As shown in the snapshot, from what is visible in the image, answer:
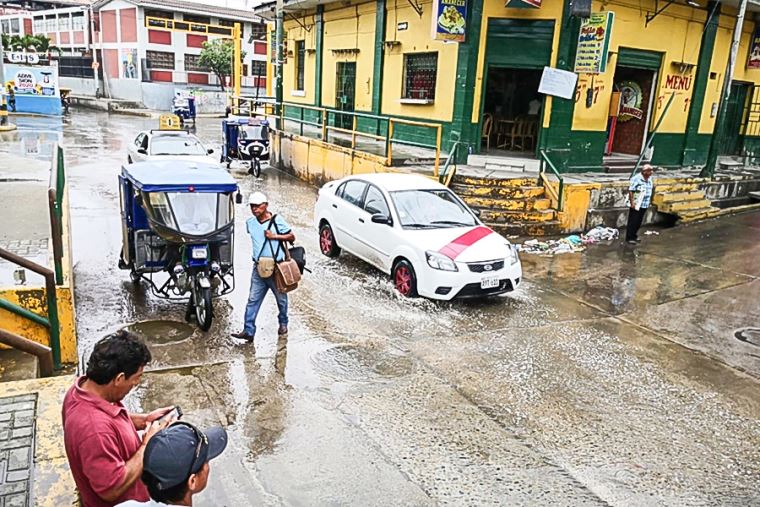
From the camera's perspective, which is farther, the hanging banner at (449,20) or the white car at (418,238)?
the hanging banner at (449,20)

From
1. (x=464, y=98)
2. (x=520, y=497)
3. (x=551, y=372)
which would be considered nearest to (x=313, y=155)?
(x=464, y=98)

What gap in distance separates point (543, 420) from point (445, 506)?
1655 mm

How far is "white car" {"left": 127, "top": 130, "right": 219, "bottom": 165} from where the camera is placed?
51.9ft

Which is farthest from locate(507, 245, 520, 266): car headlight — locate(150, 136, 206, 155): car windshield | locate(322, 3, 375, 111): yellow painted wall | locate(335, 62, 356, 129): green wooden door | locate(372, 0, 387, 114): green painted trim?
locate(335, 62, 356, 129): green wooden door

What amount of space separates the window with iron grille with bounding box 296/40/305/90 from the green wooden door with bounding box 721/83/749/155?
14471mm

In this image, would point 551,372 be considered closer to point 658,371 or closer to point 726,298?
point 658,371

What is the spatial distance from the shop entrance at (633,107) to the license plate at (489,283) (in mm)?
9228

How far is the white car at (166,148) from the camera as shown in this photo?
51.9 ft

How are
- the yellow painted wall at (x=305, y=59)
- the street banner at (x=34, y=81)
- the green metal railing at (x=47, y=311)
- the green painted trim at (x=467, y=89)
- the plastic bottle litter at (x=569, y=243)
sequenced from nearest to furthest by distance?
the green metal railing at (x=47, y=311), the plastic bottle litter at (x=569, y=243), the green painted trim at (x=467, y=89), the yellow painted wall at (x=305, y=59), the street banner at (x=34, y=81)

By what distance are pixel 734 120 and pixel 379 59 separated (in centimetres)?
1164

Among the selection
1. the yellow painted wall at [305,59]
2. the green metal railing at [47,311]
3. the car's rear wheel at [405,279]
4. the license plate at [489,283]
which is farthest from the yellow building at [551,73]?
the green metal railing at [47,311]

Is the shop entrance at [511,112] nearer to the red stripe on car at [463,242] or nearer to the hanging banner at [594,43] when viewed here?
the hanging banner at [594,43]

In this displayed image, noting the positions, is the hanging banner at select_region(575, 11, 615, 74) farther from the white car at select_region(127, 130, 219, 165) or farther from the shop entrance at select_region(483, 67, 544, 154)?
the white car at select_region(127, 130, 219, 165)

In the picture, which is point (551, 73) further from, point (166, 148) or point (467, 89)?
point (166, 148)
